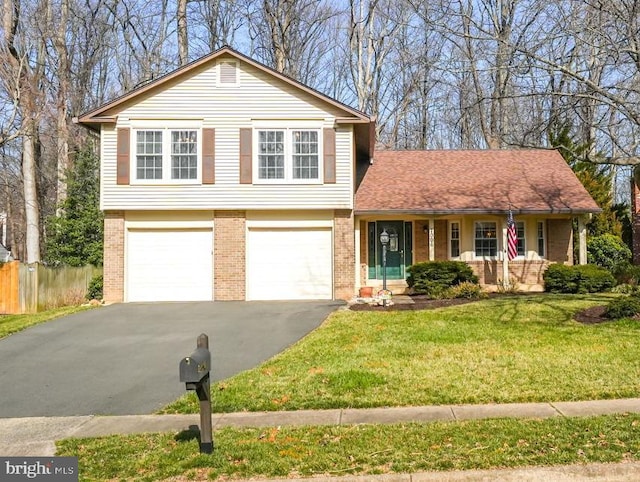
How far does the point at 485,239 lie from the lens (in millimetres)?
19250

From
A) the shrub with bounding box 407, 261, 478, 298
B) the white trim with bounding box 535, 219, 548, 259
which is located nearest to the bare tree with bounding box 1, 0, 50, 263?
the shrub with bounding box 407, 261, 478, 298

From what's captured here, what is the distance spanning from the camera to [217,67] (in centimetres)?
1683

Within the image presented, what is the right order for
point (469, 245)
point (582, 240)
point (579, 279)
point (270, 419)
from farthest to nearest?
1. point (469, 245)
2. point (582, 240)
3. point (579, 279)
4. point (270, 419)

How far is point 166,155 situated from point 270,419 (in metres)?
11.9

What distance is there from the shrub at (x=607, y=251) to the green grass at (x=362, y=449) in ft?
55.4

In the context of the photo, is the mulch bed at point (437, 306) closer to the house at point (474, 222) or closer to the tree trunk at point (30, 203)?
the house at point (474, 222)

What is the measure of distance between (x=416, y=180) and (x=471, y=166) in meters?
2.65

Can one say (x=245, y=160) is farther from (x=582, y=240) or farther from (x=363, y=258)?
(x=582, y=240)

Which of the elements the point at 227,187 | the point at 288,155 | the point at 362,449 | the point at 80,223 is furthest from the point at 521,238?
the point at 80,223

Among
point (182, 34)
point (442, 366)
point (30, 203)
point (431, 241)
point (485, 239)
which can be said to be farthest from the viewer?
point (182, 34)

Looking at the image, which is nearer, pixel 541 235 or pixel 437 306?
pixel 437 306

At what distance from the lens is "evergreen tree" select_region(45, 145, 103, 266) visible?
2200 centimetres

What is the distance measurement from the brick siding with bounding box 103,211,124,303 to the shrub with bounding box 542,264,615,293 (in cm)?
1354

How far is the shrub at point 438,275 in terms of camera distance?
17.1 m
